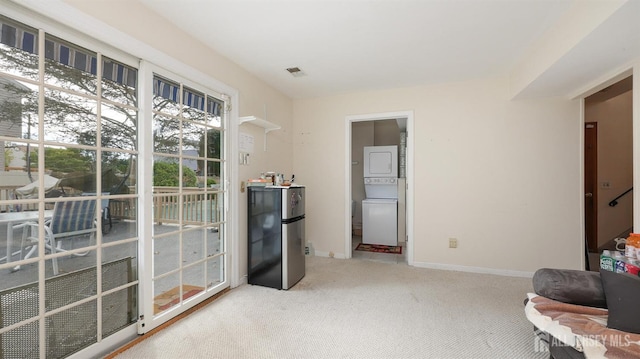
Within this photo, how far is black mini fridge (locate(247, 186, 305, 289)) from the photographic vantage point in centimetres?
277

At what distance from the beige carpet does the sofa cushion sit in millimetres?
525

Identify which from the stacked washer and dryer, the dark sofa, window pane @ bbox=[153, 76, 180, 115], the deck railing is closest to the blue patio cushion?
the deck railing

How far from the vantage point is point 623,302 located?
1.40m

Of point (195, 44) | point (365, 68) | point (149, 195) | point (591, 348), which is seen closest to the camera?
point (591, 348)

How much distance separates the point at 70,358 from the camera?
1.54 m

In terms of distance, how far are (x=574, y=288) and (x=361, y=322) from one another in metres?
1.41

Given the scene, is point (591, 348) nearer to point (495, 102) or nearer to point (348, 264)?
point (348, 264)

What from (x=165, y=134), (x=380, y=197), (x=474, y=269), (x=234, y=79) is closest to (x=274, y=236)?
(x=165, y=134)

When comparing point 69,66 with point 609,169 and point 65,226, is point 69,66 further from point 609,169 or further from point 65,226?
point 609,169

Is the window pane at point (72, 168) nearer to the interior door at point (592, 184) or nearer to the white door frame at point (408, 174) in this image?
the white door frame at point (408, 174)

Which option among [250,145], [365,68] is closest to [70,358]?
[250,145]

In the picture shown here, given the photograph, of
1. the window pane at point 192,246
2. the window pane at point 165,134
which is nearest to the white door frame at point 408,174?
the window pane at point 192,246

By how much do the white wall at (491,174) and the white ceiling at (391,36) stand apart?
1.21 feet

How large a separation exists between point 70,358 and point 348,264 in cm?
274
